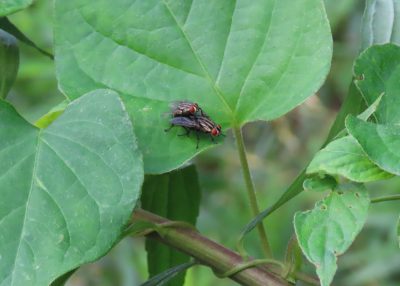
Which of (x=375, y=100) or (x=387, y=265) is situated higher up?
(x=375, y=100)

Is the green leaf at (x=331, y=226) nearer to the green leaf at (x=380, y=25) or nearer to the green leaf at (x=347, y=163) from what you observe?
the green leaf at (x=347, y=163)

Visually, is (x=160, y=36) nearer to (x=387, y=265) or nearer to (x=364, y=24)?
(x=364, y=24)

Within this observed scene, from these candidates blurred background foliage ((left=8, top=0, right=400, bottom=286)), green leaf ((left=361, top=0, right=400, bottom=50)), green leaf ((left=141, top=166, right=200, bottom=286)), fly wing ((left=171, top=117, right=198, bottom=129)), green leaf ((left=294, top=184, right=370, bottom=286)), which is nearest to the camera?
green leaf ((left=294, top=184, right=370, bottom=286))

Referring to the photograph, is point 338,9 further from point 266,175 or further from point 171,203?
point 171,203

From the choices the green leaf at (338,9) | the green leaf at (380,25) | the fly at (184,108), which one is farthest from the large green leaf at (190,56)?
the green leaf at (338,9)

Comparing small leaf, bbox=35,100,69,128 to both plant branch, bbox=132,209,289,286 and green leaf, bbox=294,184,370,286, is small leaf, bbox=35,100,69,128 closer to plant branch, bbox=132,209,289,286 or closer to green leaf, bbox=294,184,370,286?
plant branch, bbox=132,209,289,286

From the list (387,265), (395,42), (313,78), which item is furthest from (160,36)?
(387,265)

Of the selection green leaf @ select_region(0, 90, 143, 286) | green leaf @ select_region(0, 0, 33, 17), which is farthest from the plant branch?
green leaf @ select_region(0, 0, 33, 17)
